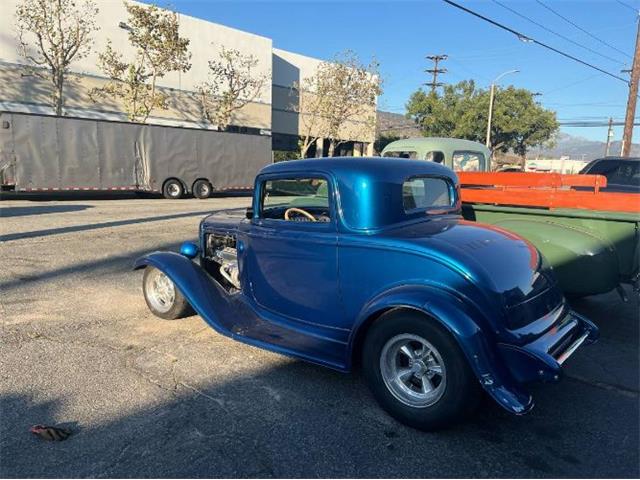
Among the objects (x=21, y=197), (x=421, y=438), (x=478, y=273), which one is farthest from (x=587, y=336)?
(x=21, y=197)

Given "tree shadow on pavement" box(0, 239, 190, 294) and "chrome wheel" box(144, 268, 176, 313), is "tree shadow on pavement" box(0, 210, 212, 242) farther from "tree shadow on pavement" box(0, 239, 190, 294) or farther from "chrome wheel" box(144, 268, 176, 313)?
"chrome wheel" box(144, 268, 176, 313)

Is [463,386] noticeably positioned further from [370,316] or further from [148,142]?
[148,142]

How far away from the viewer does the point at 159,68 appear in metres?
23.6

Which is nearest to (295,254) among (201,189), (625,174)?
(625,174)

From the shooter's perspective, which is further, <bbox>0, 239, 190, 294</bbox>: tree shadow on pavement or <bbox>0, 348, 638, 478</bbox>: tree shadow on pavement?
<bbox>0, 239, 190, 294</bbox>: tree shadow on pavement

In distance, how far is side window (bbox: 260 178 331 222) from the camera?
4027 millimetres

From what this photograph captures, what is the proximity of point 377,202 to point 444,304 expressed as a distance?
Result: 3.06 ft

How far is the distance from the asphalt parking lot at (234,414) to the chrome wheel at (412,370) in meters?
0.21

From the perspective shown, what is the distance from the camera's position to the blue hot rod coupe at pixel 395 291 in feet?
9.48

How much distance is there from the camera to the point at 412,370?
3.12 m

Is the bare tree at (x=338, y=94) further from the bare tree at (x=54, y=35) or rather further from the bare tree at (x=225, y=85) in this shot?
the bare tree at (x=54, y=35)

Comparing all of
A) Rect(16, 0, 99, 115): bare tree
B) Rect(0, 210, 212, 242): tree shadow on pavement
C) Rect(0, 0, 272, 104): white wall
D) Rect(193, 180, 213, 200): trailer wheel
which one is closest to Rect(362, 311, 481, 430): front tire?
Rect(0, 210, 212, 242): tree shadow on pavement

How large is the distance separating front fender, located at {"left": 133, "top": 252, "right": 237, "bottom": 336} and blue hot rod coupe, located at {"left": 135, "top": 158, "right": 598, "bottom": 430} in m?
0.02

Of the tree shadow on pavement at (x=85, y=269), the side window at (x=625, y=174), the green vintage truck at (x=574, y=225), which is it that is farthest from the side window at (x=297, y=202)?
the side window at (x=625, y=174)
